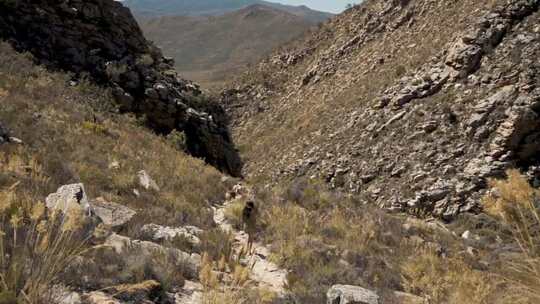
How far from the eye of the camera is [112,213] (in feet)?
21.1

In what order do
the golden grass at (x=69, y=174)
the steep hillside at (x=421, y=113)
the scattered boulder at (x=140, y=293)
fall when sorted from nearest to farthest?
the golden grass at (x=69, y=174)
the scattered boulder at (x=140, y=293)
the steep hillside at (x=421, y=113)

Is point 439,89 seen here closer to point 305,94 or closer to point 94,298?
point 305,94

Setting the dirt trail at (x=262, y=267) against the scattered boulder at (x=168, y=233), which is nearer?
the dirt trail at (x=262, y=267)

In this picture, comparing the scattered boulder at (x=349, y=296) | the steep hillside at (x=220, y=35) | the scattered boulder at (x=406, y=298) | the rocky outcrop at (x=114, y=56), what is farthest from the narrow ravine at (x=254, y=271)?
the steep hillside at (x=220, y=35)

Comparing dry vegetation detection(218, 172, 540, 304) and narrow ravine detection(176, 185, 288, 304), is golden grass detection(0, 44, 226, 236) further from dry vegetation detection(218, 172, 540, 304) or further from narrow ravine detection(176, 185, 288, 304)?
dry vegetation detection(218, 172, 540, 304)

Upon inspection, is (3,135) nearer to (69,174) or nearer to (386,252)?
(69,174)

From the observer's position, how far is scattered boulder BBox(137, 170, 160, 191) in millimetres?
8586

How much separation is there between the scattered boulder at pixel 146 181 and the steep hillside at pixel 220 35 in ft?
335

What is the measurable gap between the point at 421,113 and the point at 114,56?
1170 centimetres

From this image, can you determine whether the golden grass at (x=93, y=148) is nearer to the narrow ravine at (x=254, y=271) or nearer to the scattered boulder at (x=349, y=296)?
the narrow ravine at (x=254, y=271)

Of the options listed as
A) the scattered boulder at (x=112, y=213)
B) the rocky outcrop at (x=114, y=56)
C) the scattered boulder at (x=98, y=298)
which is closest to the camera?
the scattered boulder at (x=98, y=298)

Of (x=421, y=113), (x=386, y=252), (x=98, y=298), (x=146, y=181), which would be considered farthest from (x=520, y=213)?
(x=421, y=113)

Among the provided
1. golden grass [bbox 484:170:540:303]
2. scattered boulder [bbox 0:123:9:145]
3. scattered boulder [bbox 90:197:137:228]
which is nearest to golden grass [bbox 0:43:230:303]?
scattered boulder [bbox 90:197:137:228]

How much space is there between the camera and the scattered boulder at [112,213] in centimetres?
614
